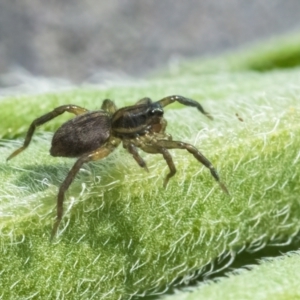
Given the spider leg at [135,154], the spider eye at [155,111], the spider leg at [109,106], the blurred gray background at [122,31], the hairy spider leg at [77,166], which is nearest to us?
the hairy spider leg at [77,166]

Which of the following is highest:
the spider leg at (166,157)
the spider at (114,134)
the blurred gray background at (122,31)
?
the blurred gray background at (122,31)

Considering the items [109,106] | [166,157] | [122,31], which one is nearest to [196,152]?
[166,157]

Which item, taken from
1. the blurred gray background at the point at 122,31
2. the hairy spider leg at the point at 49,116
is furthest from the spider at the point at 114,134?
the blurred gray background at the point at 122,31

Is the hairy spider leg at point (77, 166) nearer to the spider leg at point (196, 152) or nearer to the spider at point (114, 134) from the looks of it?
the spider at point (114, 134)

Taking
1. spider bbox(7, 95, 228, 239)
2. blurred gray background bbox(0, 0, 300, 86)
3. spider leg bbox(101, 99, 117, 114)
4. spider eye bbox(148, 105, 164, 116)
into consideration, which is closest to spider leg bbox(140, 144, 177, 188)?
spider bbox(7, 95, 228, 239)

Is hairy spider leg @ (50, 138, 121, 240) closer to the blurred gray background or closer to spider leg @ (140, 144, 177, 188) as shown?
spider leg @ (140, 144, 177, 188)

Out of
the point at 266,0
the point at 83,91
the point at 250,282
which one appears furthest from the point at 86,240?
the point at 266,0

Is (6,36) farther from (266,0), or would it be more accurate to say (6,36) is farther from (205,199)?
(205,199)
